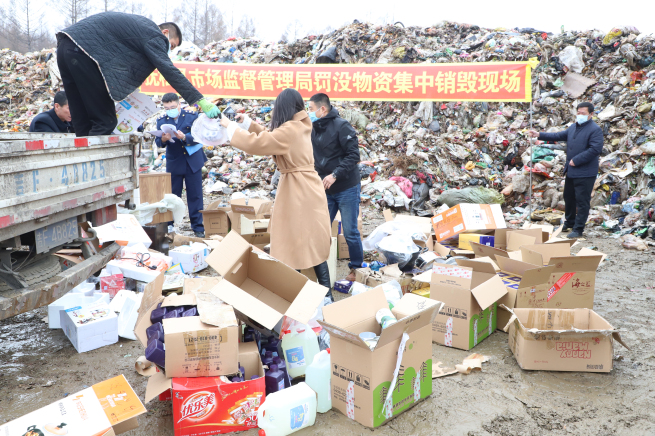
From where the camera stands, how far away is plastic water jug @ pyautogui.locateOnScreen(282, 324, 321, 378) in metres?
2.43

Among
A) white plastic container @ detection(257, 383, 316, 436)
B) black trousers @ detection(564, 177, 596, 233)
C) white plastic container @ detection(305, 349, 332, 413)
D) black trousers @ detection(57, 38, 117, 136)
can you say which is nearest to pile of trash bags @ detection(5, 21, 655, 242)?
black trousers @ detection(564, 177, 596, 233)

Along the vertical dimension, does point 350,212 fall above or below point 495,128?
below

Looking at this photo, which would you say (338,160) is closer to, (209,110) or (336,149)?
(336,149)

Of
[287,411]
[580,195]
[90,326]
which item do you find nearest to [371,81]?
[580,195]

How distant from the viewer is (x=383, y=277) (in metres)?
3.86

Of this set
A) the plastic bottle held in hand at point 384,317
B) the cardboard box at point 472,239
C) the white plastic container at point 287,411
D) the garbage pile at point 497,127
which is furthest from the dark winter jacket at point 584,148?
the white plastic container at point 287,411

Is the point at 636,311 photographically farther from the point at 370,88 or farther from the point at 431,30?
the point at 431,30

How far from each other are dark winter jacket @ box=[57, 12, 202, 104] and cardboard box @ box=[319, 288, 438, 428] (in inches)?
71.2

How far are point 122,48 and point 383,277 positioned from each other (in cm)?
270

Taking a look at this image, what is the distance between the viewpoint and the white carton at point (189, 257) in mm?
4289

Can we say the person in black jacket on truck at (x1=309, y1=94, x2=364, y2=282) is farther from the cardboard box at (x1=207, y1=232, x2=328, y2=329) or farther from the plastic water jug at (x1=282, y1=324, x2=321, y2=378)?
the plastic water jug at (x1=282, y1=324, x2=321, y2=378)

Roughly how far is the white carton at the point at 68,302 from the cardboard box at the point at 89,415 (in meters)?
1.35

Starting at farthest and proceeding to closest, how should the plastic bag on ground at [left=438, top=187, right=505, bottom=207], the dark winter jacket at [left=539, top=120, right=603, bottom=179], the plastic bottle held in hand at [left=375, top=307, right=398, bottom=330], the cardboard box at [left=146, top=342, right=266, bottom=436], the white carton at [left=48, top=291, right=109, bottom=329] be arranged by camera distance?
the plastic bag on ground at [left=438, top=187, right=505, bottom=207], the dark winter jacket at [left=539, top=120, right=603, bottom=179], the white carton at [left=48, top=291, right=109, bottom=329], the plastic bottle held in hand at [left=375, top=307, right=398, bottom=330], the cardboard box at [left=146, top=342, right=266, bottom=436]

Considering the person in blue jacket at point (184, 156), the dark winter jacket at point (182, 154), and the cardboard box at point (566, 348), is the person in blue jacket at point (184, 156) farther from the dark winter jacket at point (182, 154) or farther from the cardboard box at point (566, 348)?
the cardboard box at point (566, 348)
